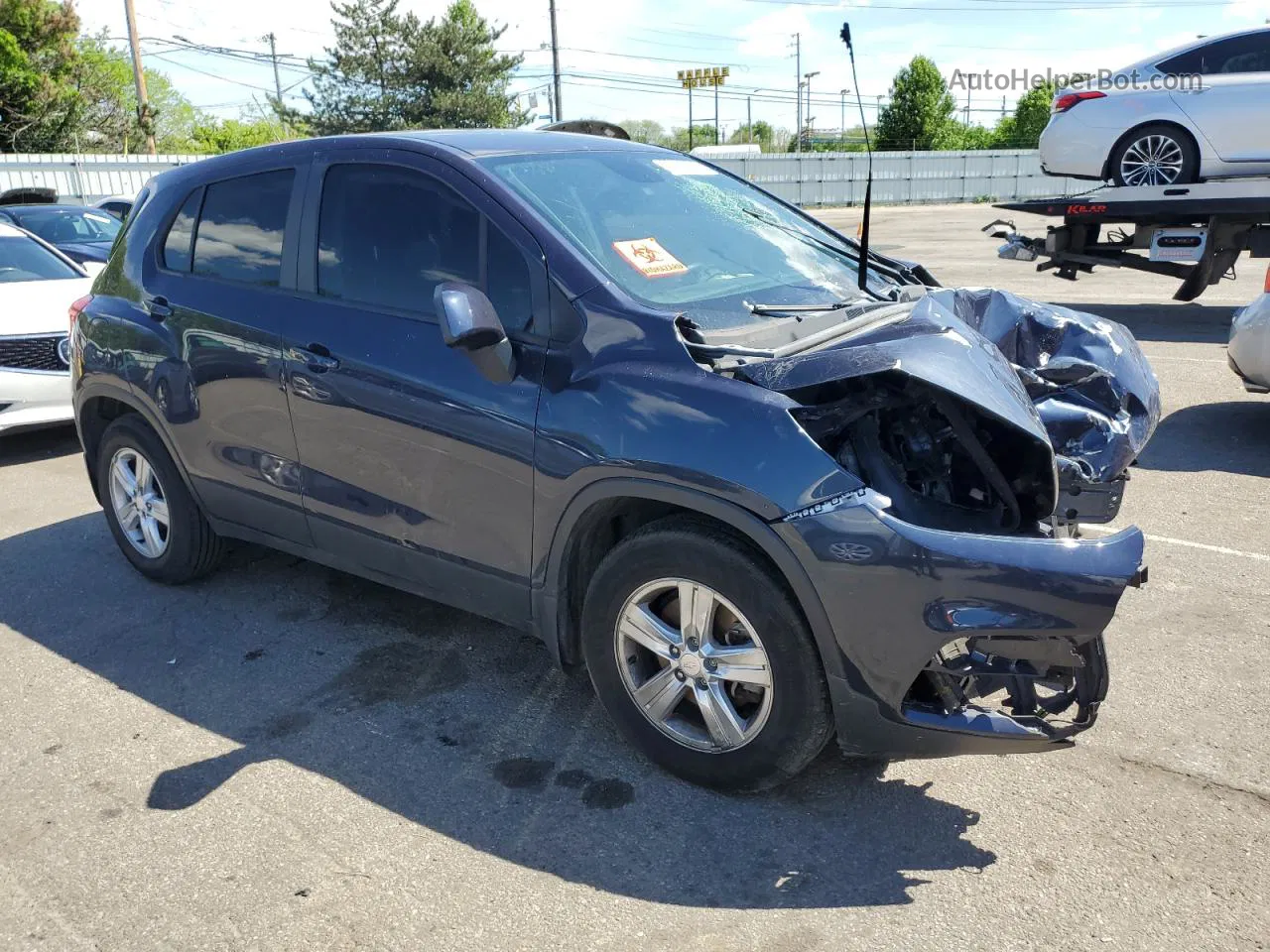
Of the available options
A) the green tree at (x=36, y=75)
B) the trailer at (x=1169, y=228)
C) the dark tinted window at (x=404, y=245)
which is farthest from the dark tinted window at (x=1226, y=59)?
the green tree at (x=36, y=75)

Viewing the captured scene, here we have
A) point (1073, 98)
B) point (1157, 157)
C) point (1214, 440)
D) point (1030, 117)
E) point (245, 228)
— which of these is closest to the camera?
point (245, 228)

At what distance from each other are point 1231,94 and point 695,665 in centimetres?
1086

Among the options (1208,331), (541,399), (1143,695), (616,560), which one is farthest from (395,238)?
(1208,331)

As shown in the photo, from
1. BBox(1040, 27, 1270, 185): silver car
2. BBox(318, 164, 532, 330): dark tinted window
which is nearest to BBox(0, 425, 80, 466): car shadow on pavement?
BBox(318, 164, 532, 330): dark tinted window

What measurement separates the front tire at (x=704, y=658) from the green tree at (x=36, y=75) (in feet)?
138

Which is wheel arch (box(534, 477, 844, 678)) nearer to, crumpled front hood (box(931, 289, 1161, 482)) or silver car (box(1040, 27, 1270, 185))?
crumpled front hood (box(931, 289, 1161, 482))

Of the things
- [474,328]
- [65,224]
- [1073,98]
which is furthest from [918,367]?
[65,224]

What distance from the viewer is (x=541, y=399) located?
10.9ft

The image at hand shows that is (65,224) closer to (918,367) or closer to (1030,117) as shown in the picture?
(918,367)

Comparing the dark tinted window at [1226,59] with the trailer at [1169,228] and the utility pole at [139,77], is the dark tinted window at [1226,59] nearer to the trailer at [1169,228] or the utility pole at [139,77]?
the trailer at [1169,228]

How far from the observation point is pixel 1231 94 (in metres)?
11.1

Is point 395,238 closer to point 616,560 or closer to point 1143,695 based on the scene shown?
point 616,560

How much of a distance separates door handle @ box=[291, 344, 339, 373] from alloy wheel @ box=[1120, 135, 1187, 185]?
414 inches

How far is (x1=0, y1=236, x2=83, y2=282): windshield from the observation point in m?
8.31
